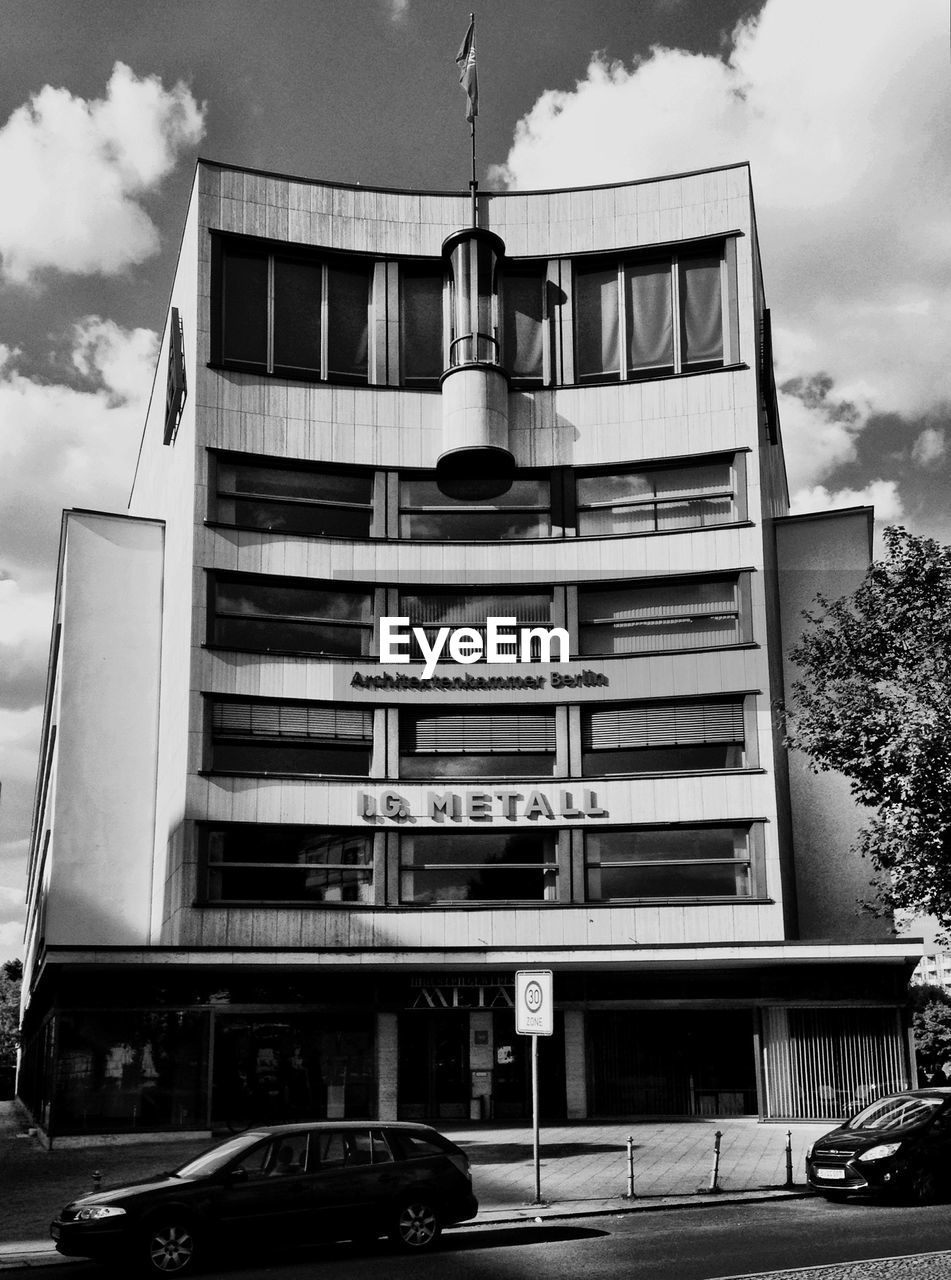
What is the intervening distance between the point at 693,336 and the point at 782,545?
637 centimetres

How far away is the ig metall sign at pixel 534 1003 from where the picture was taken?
72.2 ft

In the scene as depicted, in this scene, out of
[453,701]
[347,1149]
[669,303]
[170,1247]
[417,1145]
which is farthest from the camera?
[669,303]

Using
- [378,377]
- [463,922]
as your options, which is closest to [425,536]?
[378,377]

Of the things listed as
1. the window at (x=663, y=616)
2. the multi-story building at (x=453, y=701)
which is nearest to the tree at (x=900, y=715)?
the multi-story building at (x=453, y=701)

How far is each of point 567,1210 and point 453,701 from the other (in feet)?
59.5

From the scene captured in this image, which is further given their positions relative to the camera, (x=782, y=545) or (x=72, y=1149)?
(x=782, y=545)

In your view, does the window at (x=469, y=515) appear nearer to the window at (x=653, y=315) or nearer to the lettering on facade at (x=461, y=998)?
the window at (x=653, y=315)

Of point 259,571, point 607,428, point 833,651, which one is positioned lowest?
point 833,651

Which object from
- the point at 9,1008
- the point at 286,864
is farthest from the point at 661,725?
the point at 9,1008

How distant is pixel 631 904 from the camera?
36125 mm

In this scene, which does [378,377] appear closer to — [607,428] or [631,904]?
[607,428]

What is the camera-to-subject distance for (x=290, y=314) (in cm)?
3956

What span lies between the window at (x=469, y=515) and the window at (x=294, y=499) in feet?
3.67

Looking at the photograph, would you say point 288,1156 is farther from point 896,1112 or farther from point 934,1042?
point 934,1042
